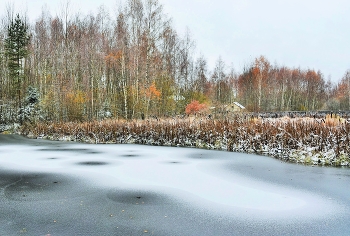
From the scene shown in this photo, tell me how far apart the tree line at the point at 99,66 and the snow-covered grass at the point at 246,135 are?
23.7 feet

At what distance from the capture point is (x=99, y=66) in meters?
33.1

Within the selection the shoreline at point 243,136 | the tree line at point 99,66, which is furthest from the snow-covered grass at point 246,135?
the tree line at point 99,66

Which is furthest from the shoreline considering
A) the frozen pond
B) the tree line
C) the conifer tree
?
the conifer tree

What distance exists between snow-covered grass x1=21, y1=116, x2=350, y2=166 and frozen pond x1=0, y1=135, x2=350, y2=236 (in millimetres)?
1577

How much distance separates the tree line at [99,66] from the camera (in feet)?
87.9

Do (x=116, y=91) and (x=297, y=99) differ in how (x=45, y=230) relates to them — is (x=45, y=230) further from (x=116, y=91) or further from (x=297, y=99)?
(x=297, y=99)

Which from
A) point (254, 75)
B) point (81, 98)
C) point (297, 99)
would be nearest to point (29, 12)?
point (81, 98)

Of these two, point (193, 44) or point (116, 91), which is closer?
point (116, 91)

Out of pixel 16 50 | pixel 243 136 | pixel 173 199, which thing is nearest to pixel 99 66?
pixel 16 50

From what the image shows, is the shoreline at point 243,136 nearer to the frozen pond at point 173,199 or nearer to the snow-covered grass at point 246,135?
the snow-covered grass at point 246,135

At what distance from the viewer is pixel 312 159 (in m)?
8.96

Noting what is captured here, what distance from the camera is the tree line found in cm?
2680

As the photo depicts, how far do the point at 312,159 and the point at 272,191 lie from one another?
4197 mm

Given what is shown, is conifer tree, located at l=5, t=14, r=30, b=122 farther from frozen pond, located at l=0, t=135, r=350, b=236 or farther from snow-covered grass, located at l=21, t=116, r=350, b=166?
frozen pond, located at l=0, t=135, r=350, b=236
